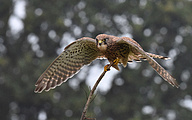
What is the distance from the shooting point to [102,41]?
3.84m

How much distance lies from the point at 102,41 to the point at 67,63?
3.06 ft

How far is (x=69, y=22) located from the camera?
15188 mm

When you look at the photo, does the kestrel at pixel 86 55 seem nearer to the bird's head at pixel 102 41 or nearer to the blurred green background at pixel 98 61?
the bird's head at pixel 102 41

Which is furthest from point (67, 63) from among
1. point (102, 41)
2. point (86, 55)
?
point (102, 41)

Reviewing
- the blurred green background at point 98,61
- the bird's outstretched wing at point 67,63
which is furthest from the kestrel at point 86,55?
the blurred green background at point 98,61

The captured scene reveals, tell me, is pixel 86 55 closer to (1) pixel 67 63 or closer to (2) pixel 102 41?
(1) pixel 67 63

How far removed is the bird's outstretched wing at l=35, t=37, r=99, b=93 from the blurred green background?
8791 mm

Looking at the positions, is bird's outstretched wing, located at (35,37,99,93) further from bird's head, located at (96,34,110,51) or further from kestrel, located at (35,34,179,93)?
bird's head, located at (96,34,110,51)

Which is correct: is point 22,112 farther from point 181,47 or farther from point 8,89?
point 181,47

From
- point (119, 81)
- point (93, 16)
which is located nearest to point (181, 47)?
point (119, 81)

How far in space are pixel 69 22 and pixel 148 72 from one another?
4240 millimetres

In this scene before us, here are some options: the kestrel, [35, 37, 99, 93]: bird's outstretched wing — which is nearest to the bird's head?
the kestrel

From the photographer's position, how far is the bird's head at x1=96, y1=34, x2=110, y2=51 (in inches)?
150

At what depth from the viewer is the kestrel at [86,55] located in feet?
12.8
